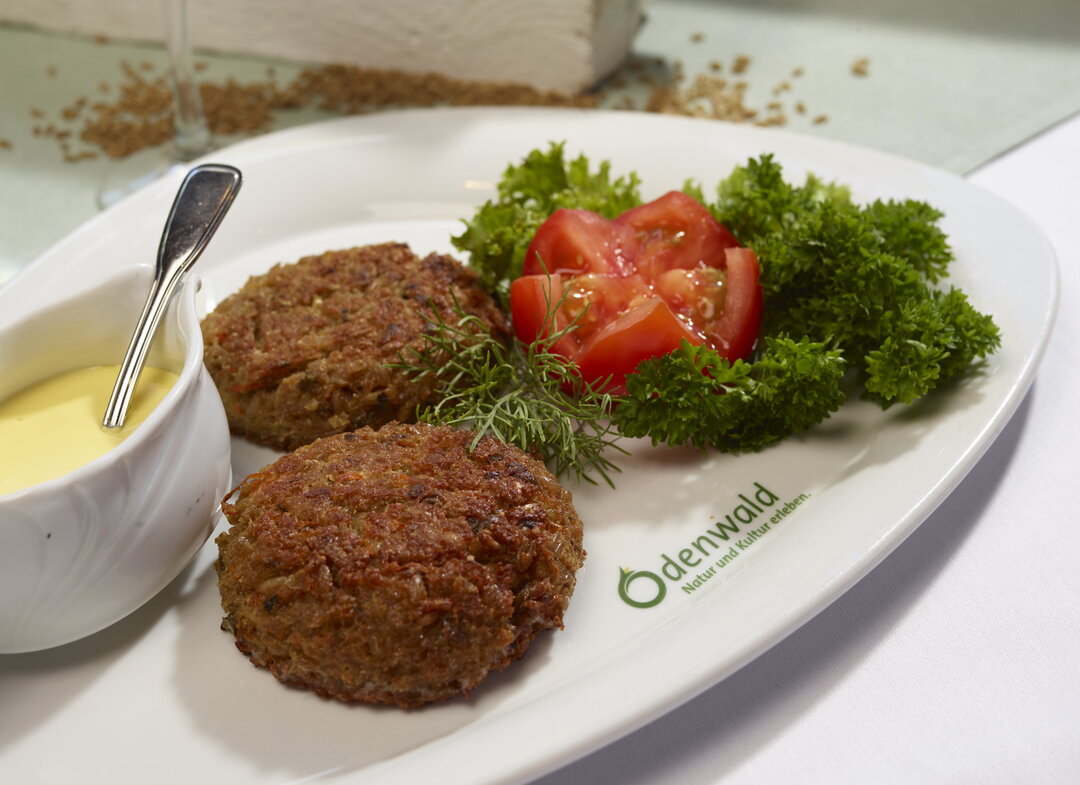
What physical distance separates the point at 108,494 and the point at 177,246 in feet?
3.34

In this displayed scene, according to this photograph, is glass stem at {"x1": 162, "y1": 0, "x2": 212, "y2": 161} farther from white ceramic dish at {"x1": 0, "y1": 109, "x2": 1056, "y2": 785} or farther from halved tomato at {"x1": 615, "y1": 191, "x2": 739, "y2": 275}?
halved tomato at {"x1": 615, "y1": 191, "x2": 739, "y2": 275}

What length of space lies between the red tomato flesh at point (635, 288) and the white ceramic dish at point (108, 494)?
114cm

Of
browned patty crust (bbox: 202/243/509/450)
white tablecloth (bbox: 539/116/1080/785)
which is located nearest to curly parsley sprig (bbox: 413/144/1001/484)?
browned patty crust (bbox: 202/243/509/450)

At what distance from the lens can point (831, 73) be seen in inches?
243

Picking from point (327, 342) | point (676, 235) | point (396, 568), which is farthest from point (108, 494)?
point (676, 235)

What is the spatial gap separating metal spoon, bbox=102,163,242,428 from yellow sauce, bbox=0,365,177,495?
0.06 meters

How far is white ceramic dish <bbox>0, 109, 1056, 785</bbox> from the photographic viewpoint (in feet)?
8.09

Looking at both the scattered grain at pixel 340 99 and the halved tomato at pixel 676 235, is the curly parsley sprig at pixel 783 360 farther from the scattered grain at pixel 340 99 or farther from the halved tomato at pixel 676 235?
the scattered grain at pixel 340 99

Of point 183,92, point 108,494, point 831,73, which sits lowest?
point 183,92

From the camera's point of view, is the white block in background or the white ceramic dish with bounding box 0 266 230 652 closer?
the white ceramic dish with bounding box 0 266 230 652

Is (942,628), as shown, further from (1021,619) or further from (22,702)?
(22,702)

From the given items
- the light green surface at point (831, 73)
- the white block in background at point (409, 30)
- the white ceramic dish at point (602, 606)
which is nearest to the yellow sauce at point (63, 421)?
the white ceramic dish at point (602, 606)

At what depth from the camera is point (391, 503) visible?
272cm

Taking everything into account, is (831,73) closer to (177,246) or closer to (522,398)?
(522,398)
